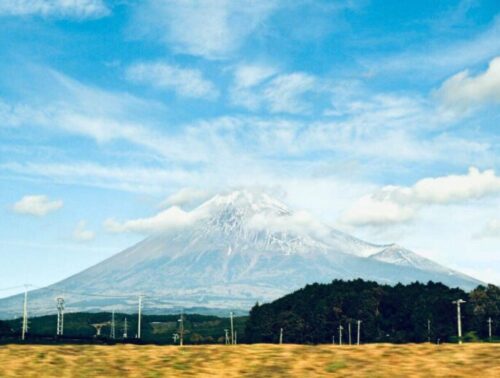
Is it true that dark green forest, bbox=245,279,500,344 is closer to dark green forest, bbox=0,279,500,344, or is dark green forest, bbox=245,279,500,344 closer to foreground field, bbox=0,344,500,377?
dark green forest, bbox=0,279,500,344

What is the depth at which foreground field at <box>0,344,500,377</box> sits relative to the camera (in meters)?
16.6

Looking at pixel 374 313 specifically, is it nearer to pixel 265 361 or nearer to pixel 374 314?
pixel 374 314

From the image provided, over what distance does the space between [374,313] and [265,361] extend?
147 meters

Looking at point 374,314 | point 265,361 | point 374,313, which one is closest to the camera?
point 265,361

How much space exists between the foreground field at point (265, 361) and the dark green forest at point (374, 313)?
131324 millimetres

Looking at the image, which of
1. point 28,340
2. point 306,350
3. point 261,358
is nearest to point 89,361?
point 261,358

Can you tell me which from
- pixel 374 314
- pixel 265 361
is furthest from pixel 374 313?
pixel 265 361

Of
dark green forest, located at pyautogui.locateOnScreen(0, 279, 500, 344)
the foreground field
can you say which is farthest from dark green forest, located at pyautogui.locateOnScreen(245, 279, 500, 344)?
the foreground field

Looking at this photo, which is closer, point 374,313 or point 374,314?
point 374,314

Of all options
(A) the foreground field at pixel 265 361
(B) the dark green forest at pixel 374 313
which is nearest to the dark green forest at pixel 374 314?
(B) the dark green forest at pixel 374 313

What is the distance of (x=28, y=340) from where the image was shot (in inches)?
3693

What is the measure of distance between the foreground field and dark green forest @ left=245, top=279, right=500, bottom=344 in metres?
131

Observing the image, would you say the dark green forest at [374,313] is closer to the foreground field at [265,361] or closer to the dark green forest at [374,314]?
the dark green forest at [374,314]

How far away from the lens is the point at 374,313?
161m
